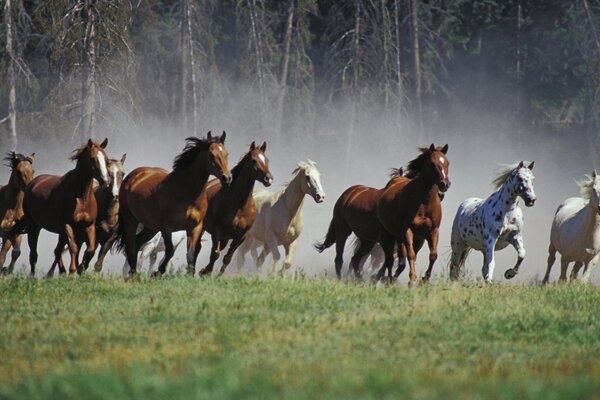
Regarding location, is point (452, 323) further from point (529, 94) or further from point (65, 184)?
point (529, 94)

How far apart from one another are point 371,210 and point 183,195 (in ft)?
14.0

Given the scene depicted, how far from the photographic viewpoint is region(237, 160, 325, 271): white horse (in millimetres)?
22906

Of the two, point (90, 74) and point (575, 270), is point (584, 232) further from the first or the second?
point (90, 74)

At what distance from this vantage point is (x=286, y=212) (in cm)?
2348

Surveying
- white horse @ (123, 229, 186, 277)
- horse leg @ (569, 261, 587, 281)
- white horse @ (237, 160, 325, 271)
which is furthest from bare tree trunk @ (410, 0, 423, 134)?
horse leg @ (569, 261, 587, 281)

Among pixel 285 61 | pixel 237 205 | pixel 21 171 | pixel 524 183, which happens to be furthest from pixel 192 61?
pixel 524 183

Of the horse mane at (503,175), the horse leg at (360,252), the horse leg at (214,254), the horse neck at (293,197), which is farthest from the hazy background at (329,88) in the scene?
the horse leg at (214,254)

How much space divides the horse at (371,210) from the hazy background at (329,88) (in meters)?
13.1

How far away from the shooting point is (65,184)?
19328 millimetres

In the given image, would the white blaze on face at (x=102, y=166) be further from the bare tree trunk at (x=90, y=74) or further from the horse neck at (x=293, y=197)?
the bare tree trunk at (x=90, y=74)

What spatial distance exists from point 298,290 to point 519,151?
42681 millimetres

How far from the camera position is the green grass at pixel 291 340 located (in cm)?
922

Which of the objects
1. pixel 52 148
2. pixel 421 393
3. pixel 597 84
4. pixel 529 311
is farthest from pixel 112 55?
pixel 421 393

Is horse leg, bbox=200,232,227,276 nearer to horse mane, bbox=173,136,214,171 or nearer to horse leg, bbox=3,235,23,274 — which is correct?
horse mane, bbox=173,136,214,171
